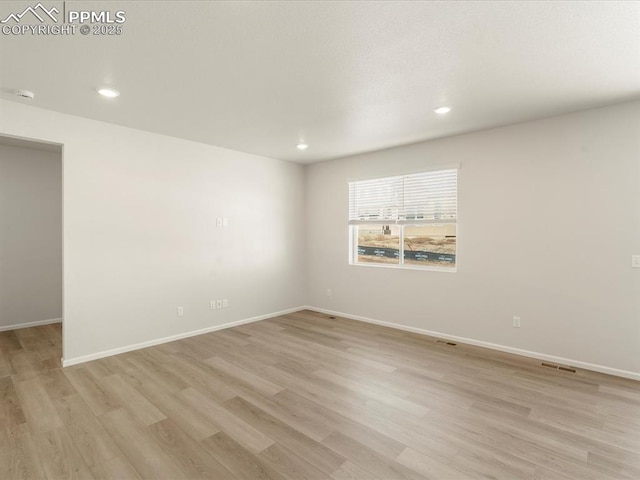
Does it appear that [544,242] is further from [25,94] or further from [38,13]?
[25,94]

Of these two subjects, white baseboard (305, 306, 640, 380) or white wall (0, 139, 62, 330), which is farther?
white wall (0, 139, 62, 330)

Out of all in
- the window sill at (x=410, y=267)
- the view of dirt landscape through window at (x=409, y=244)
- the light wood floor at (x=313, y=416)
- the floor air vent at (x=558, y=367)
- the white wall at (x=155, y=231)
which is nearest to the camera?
the light wood floor at (x=313, y=416)

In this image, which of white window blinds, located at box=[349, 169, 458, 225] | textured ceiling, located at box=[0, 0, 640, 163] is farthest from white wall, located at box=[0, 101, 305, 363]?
white window blinds, located at box=[349, 169, 458, 225]

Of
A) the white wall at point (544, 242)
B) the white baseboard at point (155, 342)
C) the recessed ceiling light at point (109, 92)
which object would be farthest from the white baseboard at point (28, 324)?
the white wall at point (544, 242)

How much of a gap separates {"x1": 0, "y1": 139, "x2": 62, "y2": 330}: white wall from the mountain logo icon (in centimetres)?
403

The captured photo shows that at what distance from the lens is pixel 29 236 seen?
5.03 metres

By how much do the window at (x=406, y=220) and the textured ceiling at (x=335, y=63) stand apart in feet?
3.62

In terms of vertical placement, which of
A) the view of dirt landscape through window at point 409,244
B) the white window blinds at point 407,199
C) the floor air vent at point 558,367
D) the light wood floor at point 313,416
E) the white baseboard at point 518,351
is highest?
the white window blinds at point 407,199

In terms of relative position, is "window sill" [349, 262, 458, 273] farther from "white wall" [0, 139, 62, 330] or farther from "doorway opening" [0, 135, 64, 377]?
"white wall" [0, 139, 62, 330]

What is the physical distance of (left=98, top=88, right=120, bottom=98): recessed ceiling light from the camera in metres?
2.84

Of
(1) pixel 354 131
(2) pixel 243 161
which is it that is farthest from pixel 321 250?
(1) pixel 354 131

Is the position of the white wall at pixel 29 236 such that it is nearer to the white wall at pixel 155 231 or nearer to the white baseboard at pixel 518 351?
the white wall at pixel 155 231

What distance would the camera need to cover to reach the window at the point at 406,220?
14.5 feet

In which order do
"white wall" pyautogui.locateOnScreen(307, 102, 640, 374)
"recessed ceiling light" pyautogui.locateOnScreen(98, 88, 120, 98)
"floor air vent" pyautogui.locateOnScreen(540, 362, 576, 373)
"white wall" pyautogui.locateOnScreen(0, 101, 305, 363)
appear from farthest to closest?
"white wall" pyautogui.locateOnScreen(0, 101, 305, 363), "floor air vent" pyautogui.locateOnScreen(540, 362, 576, 373), "white wall" pyautogui.locateOnScreen(307, 102, 640, 374), "recessed ceiling light" pyautogui.locateOnScreen(98, 88, 120, 98)
